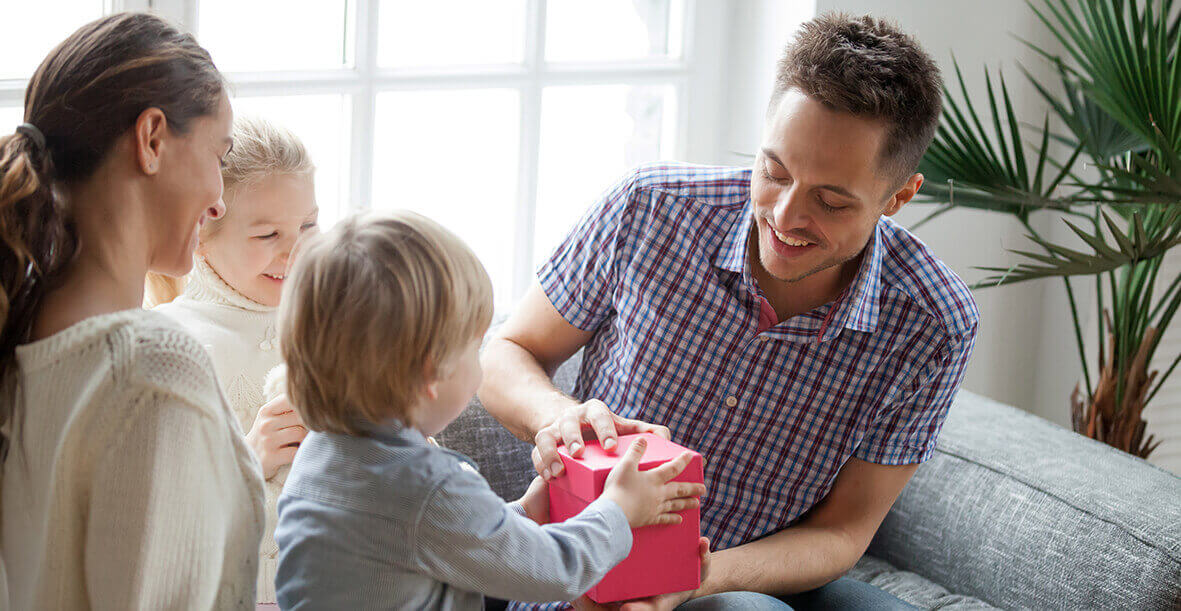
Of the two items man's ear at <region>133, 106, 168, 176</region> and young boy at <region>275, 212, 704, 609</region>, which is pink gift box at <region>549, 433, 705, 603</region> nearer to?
young boy at <region>275, 212, 704, 609</region>

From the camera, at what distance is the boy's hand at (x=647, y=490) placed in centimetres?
121

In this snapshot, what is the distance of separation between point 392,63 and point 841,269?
3.74 ft

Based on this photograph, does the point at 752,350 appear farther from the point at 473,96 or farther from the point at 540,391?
the point at 473,96

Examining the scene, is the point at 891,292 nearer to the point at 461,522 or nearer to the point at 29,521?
the point at 461,522

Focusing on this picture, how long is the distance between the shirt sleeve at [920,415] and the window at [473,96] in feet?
2.90

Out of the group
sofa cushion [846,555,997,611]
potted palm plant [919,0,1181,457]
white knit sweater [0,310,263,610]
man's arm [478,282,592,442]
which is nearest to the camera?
white knit sweater [0,310,263,610]

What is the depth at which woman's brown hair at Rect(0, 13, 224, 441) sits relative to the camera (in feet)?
3.45

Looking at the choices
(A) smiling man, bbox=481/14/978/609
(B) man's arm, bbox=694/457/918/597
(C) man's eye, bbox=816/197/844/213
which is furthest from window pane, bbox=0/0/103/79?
(B) man's arm, bbox=694/457/918/597

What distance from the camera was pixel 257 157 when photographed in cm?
153

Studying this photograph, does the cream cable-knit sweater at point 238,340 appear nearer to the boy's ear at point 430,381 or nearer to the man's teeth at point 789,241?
the boy's ear at point 430,381

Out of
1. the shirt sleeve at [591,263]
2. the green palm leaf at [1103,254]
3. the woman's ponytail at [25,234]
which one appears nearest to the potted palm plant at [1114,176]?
the green palm leaf at [1103,254]

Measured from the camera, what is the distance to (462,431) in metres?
1.92

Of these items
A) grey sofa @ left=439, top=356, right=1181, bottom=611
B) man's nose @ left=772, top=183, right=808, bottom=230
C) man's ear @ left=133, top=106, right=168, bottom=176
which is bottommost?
grey sofa @ left=439, top=356, right=1181, bottom=611

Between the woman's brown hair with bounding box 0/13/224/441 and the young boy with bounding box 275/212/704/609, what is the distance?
23 centimetres
